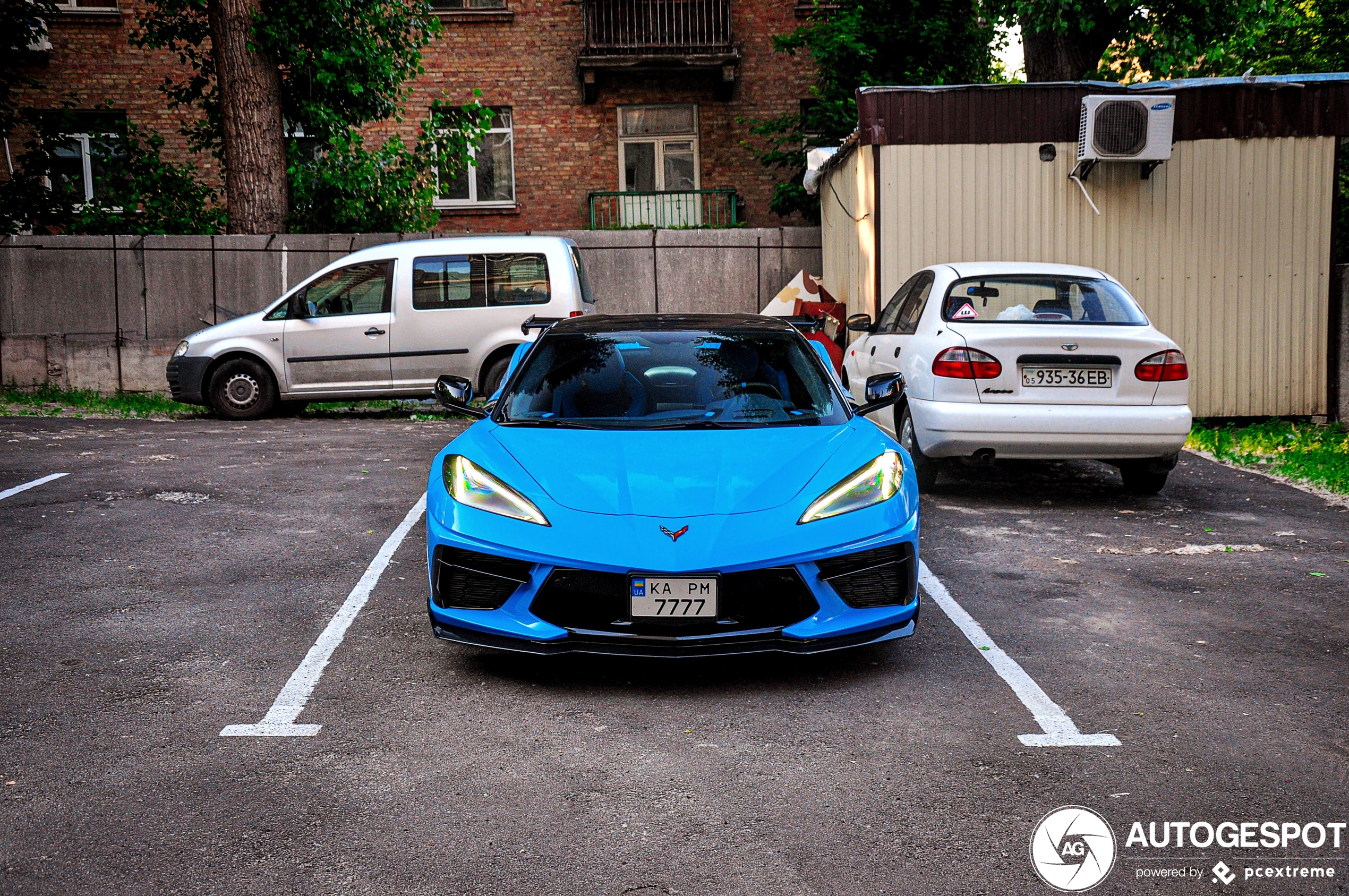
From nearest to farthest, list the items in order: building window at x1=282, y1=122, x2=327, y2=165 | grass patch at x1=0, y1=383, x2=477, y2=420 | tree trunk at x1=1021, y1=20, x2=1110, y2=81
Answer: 1. grass patch at x1=0, y1=383, x2=477, y2=420
2. tree trunk at x1=1021, y1=20, x2=1110, y2=81
3. building window at x1=282, y1=122, x2=327, y2=165

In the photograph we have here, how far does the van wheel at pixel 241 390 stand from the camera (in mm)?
13898

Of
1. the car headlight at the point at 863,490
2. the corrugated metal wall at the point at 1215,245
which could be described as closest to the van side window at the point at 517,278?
the corrugated metal wall at the point at 1215,245

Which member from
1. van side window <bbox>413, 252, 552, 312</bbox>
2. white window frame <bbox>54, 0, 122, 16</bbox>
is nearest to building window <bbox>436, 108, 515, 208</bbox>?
white window frame <bbox>54, 0, 122, 16</bbox>

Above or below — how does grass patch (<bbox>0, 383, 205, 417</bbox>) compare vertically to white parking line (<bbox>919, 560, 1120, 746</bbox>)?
above

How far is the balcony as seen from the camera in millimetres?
22547

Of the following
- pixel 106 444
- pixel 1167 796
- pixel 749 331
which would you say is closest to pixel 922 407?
pixel 749 331

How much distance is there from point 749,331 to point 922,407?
2690mm

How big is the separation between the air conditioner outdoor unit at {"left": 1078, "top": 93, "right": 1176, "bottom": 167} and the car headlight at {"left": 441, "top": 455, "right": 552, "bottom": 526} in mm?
9368

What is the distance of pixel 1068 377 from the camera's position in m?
8.12

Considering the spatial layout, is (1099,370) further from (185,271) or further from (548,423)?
(185,271)

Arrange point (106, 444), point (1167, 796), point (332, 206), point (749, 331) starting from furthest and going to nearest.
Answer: point (332, 206) → point (106, 444) → point (749, 331) → point (1167, 796)

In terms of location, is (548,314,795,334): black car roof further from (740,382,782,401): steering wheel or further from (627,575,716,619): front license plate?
(627,575,716,619): front license plate

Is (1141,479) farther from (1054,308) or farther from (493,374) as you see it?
(493,374)

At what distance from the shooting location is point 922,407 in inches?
330
